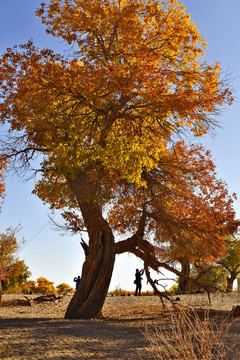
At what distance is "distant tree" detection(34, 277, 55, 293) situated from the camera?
1052 inches

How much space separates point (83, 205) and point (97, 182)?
63.6 inches

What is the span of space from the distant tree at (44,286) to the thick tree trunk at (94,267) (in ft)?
53.5

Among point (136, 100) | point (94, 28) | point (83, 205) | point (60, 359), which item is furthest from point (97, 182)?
point (60, 359)

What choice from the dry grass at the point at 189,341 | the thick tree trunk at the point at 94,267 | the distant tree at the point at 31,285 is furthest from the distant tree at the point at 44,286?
the dry grass at the point at 189,341

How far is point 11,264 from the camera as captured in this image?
1980 centimetres

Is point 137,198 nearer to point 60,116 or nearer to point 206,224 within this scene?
point 206,224

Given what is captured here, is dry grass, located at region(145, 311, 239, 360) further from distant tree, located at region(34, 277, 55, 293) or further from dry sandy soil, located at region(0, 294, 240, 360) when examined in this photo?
distant tree, located at region(34, 277, 55, 293)

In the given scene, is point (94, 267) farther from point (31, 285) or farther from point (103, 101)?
point (31, 285)

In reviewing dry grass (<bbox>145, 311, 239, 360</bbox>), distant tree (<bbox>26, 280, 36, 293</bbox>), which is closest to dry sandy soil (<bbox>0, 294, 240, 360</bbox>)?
dry grass (<bbox>145, 311, 239, 360</bbox>)

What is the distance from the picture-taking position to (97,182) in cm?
1011

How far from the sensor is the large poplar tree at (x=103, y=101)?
9.52m

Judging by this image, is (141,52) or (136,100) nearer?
(141,52)

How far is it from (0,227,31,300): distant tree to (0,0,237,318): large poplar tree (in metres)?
5.73

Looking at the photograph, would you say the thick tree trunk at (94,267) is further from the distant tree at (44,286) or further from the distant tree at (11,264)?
the distant tree at (44,286)
